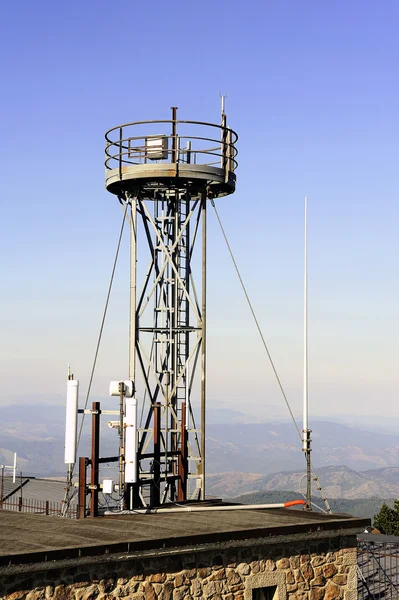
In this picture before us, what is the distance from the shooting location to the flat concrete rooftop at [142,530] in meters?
15.4

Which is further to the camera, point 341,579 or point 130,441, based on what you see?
point 130,441

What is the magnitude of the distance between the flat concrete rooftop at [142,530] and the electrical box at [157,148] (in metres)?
12.0

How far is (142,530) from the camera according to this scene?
1773 centimetres

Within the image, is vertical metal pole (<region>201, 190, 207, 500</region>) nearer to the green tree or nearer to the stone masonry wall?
the stone masonry wall

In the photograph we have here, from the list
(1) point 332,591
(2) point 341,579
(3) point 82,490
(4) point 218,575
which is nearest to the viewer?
(4) point 218,575

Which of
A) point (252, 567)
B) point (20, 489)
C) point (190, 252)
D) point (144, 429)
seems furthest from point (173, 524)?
point (20, 489)

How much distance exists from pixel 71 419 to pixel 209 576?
495cm

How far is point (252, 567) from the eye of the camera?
17844 mm

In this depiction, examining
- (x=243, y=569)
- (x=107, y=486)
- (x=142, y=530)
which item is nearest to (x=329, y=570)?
(x=243, y=569)

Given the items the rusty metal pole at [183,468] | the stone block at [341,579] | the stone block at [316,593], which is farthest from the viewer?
the rusty metal pole at [183,468]

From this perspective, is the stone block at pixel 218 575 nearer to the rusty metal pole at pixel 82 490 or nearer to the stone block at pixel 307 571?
the stone block at pixel 307 571

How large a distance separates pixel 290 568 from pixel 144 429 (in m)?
10.9

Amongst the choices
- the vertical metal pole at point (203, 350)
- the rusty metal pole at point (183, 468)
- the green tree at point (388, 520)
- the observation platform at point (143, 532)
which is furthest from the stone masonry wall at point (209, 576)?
the green tree at point (388, 520)

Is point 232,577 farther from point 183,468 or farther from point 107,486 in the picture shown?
point 183,468
